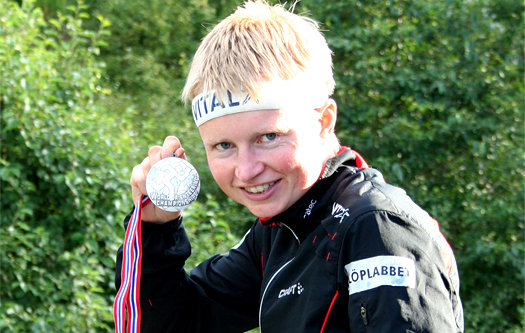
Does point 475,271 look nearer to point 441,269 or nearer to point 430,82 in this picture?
point 430,82

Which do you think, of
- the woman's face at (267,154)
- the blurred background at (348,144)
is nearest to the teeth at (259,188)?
the woman's face at (267,154)

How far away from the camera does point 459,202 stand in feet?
17.0

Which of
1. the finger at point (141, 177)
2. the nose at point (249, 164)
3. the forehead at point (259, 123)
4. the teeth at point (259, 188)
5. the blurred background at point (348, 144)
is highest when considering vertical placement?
the forehead at point (259, 123)

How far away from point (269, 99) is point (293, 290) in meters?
0.58

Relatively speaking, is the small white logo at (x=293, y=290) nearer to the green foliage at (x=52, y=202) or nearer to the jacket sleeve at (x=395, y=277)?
the jacket sleeve at (x=395, y=277)

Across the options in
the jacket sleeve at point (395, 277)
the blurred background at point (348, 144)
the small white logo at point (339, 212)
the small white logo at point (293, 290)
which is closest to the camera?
the jacket sleeve at point (395, 277)

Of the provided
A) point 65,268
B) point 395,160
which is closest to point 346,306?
point 65,268

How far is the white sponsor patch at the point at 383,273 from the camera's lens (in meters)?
1.43

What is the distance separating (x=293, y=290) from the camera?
176 centimetres

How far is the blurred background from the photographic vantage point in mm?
4102

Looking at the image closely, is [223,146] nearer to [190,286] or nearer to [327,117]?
[327,117]

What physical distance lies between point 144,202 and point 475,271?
146 inches

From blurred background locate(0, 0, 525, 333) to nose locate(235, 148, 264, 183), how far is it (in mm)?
2339

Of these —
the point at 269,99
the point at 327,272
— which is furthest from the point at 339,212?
the point at 269,99
